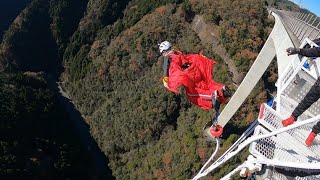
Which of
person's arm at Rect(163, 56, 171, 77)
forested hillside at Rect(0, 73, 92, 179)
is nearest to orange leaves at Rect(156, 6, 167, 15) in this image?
forested hillside at Rect(0, 73, 92, 179)

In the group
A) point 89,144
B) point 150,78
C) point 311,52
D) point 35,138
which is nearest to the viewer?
point 311,52

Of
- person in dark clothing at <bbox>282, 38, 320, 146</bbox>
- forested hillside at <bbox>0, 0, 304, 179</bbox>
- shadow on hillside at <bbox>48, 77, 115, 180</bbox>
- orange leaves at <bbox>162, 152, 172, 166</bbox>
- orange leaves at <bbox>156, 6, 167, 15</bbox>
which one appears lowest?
shadow on hillside at <bbox>48, 77, 115, 180</bbox>

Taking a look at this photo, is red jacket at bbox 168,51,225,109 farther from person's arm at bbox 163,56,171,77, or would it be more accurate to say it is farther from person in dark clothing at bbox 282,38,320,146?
person in dark clothing at bbox 282,38,320,146

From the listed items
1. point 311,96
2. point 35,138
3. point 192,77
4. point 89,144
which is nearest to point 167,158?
point 35,138

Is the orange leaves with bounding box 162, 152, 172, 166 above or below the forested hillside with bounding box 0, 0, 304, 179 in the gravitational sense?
below

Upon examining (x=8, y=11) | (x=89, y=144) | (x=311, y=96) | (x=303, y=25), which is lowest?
(x=89, y=144)

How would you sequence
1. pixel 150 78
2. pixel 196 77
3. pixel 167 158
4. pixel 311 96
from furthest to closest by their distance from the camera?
pixel 150 78, pixel 167 158, pixel 196 77, pixel 311 96

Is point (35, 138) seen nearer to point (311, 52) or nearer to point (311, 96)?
point (311, 96)
